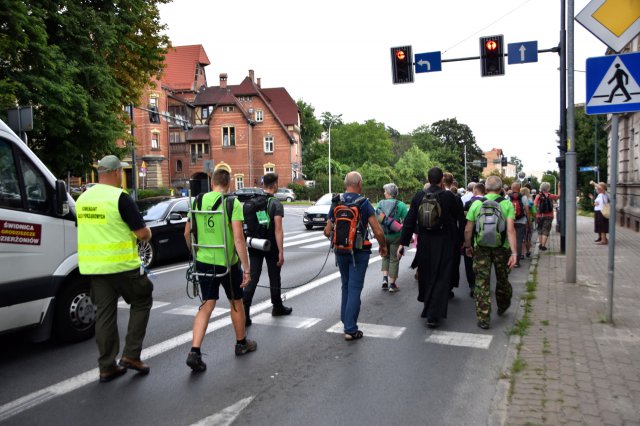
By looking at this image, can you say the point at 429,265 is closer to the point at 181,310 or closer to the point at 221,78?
the point at 181,310

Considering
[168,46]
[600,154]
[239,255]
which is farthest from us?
[600,154]

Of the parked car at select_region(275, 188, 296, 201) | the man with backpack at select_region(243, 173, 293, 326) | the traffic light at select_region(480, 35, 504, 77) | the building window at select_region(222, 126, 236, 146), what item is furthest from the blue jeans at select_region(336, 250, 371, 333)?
the building window at select_region(222, 126, 236, 146)

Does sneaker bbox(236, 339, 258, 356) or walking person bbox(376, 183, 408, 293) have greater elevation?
walking person bbox(376, 183, 408, 293)

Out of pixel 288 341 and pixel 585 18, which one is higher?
pixel 585 18

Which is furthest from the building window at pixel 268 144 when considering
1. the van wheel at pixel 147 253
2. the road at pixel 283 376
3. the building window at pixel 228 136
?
the road at pixel 283 376

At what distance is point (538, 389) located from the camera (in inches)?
169

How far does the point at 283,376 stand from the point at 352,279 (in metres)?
1.46

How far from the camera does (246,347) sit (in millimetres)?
5457

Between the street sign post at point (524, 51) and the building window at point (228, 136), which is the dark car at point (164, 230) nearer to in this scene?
the street sign post at point (524, 51)

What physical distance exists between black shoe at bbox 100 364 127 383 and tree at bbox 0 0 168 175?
1086 centimetres

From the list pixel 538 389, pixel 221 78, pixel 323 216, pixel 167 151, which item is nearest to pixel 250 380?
pixel 538 389

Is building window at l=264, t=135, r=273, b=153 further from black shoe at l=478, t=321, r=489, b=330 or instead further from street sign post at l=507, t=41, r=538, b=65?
black shoe at l=478, t=321, r=489, b=330

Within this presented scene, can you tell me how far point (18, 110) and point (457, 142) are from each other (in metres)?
98.1

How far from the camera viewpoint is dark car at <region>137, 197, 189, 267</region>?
11914 mm
